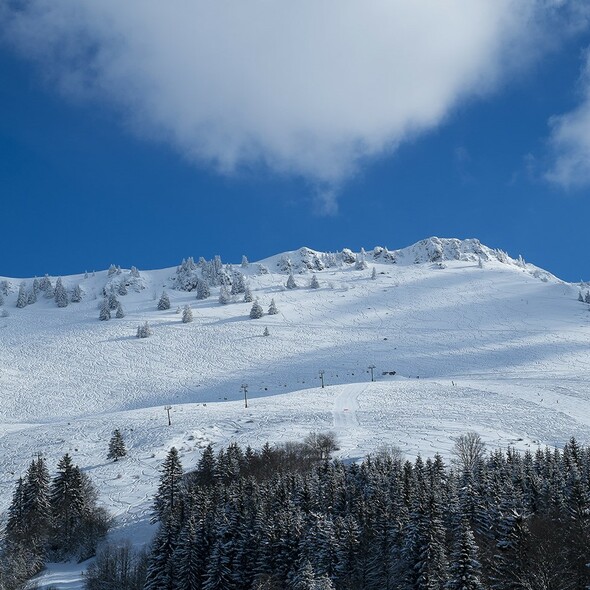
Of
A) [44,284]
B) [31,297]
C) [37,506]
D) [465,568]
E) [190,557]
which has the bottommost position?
[190,557]

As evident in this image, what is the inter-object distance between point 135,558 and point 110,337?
99.9 meters

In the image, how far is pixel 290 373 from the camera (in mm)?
105188

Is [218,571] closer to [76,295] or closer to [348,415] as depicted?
[348,415]

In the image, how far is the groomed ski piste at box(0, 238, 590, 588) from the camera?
62.4 meters

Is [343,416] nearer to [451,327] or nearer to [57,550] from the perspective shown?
[57,550]

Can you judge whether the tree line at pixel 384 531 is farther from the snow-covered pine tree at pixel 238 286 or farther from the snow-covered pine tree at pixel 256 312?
the snow-covered pine tree at pixel 238 286

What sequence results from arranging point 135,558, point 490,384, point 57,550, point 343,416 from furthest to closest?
1. point 490,384
2. point 343,416
3. point 57,550
4. point 135,558

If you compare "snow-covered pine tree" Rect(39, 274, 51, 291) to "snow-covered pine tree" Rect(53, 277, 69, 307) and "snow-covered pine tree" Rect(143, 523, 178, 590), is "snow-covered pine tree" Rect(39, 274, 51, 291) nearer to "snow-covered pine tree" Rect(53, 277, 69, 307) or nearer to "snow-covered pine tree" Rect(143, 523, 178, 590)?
"snow-covered pine tree" Rect(53, 277, 69, 307)

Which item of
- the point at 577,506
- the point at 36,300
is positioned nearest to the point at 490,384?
the point at 577,506

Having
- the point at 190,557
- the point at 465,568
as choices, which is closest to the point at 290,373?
the point at 190,557

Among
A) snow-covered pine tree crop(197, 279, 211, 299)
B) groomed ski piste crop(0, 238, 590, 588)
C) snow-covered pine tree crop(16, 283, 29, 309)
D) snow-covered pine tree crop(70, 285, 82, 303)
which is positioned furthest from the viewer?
snow-covered pine tree crop(70, 285, 82, 303)

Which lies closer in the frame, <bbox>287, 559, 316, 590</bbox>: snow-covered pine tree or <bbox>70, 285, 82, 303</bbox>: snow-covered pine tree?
<bbox>287, 559, 316, 590</bbox>: snow-covered pine tree

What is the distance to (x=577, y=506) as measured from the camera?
30141 millimetres

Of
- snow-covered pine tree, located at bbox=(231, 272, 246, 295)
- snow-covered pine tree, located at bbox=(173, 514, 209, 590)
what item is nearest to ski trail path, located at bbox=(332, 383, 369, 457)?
snow-covered pine tree, located at bbox=(173, 514, 209, 590)
